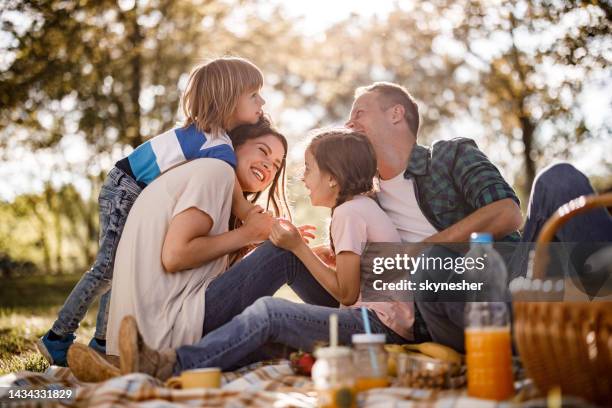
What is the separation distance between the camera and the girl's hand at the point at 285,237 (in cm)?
369

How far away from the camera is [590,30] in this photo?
819cm

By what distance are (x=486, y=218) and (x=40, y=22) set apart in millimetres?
9007

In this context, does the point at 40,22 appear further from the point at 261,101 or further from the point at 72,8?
the point at 261,101

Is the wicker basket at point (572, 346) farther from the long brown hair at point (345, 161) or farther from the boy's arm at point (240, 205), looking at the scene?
the boy's arm at point (240, 205)

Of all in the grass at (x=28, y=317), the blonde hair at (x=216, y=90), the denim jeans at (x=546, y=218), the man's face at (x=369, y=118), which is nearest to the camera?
the denim jeans at (x=546, y=218)

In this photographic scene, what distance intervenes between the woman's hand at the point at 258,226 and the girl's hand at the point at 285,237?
2.7 inches

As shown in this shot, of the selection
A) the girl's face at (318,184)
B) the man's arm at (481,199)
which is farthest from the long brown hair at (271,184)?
the man's arm at (481,199)

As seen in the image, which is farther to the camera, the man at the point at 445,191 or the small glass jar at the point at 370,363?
the man at the point at 445,191

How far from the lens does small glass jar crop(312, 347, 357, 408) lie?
2.72 metres

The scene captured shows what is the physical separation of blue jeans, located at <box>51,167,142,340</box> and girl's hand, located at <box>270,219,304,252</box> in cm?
107

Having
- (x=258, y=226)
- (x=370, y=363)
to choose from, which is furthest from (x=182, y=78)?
(x=370, y=363)

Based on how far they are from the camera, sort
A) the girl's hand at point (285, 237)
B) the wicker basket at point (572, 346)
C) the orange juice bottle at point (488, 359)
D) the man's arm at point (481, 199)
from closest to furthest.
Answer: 1. the wicker basket at point (572, 346)
2. the orange juice bottle at point (488, 359)
3. the girl's hand at point (285, 237)
4. the man's arm at point (481, 199)

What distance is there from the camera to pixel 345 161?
12.7ft

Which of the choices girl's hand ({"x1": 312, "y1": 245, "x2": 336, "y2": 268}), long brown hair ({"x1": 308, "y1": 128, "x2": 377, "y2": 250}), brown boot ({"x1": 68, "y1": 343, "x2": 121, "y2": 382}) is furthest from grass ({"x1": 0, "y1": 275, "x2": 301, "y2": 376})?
long brown hair ({"x1": 308, "y1": 128, "x2": 377, "y2": 250})
